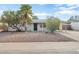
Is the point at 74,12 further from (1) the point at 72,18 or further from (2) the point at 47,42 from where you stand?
(2) the point at 47,42

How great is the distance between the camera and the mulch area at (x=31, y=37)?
32.1 ft

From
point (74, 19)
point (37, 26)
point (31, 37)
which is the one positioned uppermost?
point (74, 19)

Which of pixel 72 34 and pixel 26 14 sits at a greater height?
pixel 26 14

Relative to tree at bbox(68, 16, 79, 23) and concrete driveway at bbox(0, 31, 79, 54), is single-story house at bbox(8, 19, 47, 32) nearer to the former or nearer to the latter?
concrete driveway at bbox(0, 31, 79, 54)

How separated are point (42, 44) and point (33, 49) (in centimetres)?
19

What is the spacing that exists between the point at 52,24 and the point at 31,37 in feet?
1.45

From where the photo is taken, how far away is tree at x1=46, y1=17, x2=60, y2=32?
9781mm

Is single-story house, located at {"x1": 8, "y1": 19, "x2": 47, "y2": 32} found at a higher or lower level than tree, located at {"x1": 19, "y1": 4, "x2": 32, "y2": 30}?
lower

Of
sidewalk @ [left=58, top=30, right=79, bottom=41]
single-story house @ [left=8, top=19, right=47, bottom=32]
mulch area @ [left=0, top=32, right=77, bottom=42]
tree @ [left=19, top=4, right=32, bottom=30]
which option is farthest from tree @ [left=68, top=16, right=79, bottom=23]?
tree @ [left=19, top=4, right=32, bottom=30]

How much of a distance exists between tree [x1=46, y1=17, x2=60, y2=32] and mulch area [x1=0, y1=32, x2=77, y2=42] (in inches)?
4.3

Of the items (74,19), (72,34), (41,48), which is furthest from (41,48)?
(74,19)

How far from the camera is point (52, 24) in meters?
9.78

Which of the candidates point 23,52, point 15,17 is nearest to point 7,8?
point 15,17

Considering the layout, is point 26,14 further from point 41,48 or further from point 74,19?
point 74,19
